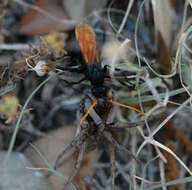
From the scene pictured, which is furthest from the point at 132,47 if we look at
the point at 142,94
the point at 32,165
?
the point at 32,165

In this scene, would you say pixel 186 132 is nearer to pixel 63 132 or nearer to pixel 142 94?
pixel 142 94

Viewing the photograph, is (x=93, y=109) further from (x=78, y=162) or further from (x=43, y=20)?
(x=43, y=20)

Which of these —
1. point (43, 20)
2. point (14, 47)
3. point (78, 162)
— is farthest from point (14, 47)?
point (78, 162)

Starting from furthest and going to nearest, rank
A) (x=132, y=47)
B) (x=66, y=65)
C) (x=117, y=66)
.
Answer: (x=132, y=47), (x=66, y=65), (x=117, y=66)

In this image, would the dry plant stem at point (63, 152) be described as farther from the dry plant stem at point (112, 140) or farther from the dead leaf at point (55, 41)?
the dead leaf at point (55, 41)

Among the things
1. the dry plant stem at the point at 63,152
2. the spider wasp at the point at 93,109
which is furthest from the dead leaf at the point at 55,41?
the dry plant stem at the point at 63,152
